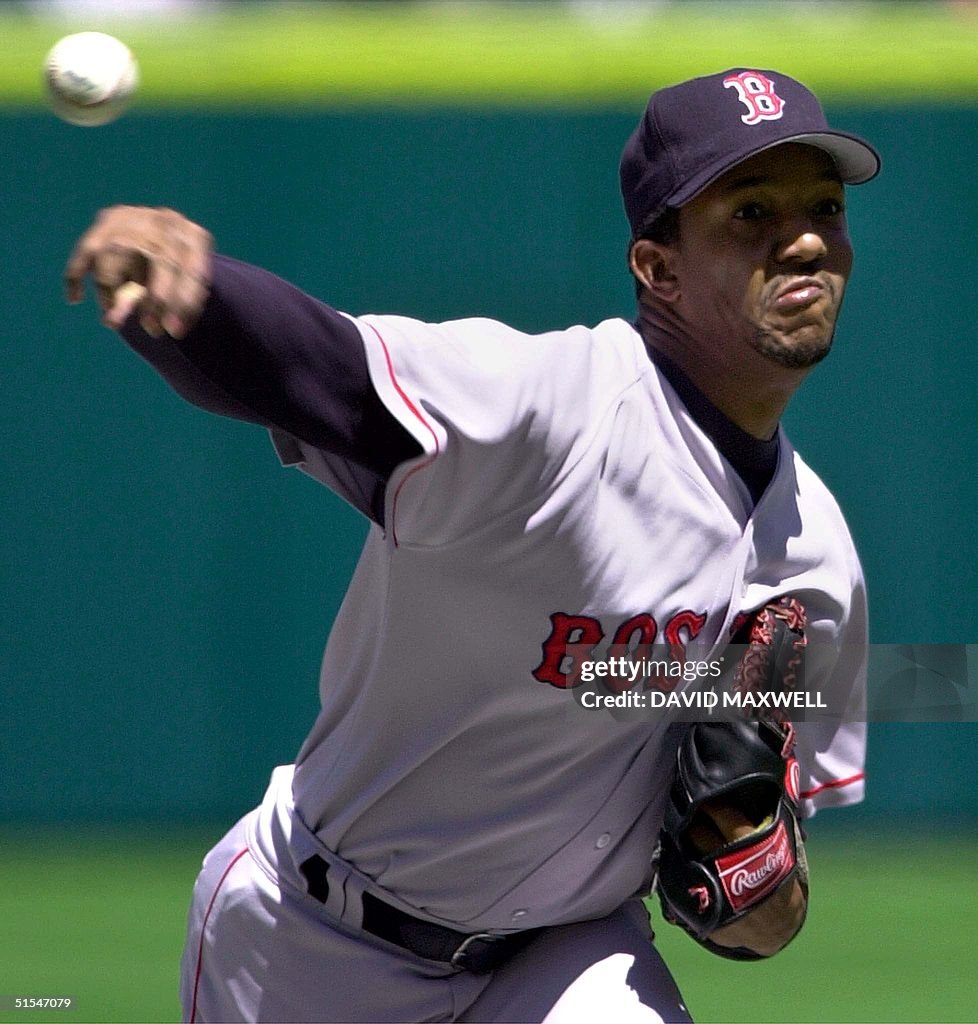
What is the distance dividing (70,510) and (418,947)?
3.31 metres

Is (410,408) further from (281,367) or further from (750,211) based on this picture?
(750,211)

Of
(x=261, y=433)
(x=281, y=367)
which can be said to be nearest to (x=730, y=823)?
(x=281, y=367)

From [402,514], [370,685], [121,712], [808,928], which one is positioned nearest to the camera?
[402,514]

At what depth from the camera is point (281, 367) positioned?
191 cm

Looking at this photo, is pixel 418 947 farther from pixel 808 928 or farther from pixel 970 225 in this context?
pixel 970 225

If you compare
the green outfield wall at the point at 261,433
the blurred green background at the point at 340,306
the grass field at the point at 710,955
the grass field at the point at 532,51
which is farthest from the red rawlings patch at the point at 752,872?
the grass field at the point at 532,51

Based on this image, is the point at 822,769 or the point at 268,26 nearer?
the point at 822,769

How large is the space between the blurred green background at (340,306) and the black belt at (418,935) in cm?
287

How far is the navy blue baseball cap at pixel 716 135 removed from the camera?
238 centimetres

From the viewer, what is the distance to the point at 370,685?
7.71ft

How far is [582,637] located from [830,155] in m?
0.75

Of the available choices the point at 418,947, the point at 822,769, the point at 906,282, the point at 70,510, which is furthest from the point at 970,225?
the point at 418,947

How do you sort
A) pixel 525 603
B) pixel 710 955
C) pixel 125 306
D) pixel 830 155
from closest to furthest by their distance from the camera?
pixel 125 306 → pixel 525 603 → pixel 830 155 → pixel 710 955

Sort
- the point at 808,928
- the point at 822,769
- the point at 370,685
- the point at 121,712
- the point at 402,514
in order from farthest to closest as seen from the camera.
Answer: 1. the point at 121,712
2. the point at 808,928
3. the point at 822,769
4. the point at 370,685
5. the point at 402,514
